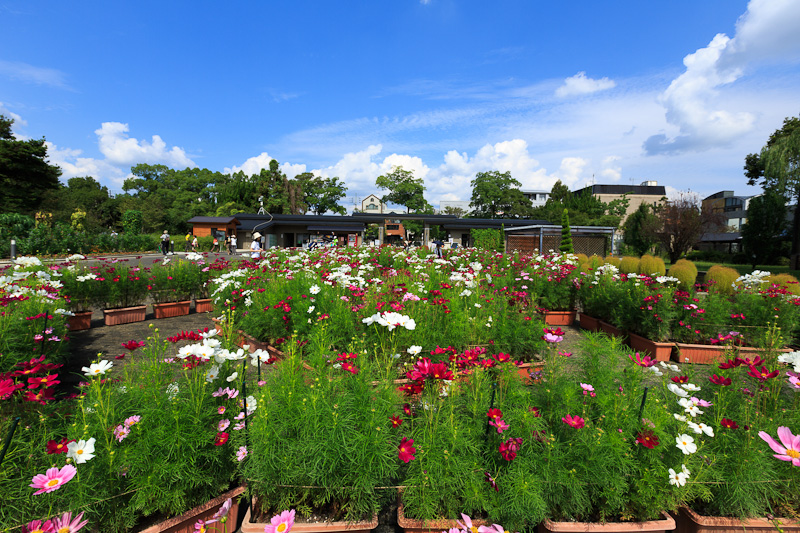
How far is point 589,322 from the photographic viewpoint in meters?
6.37

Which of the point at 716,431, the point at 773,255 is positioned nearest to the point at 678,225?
the point at 773,255

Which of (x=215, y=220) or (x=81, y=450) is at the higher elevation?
(x=215, y=220)

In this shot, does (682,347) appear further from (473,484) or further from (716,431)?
(473,484)

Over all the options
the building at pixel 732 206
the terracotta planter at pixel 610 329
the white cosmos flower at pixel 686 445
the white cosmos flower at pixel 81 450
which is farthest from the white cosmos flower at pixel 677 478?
the building at pixel 732 206

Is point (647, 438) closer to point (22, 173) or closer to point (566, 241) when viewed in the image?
point (566, 241)

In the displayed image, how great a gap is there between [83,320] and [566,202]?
182ft

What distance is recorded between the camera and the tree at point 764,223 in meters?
21.8

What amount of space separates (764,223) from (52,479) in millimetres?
32115

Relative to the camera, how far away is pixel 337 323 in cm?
348

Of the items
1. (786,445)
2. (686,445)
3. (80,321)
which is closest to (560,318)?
(686,445)

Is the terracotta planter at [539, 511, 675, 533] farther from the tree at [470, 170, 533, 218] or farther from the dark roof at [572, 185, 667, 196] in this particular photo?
the dark roof at [572, 185, 667, 196]

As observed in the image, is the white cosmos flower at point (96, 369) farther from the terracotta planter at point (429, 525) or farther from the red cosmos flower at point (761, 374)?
the red cosmos flower at point (761, 374)

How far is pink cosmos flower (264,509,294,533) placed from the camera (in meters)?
1.36

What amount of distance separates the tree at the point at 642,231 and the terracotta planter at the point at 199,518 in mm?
34265
